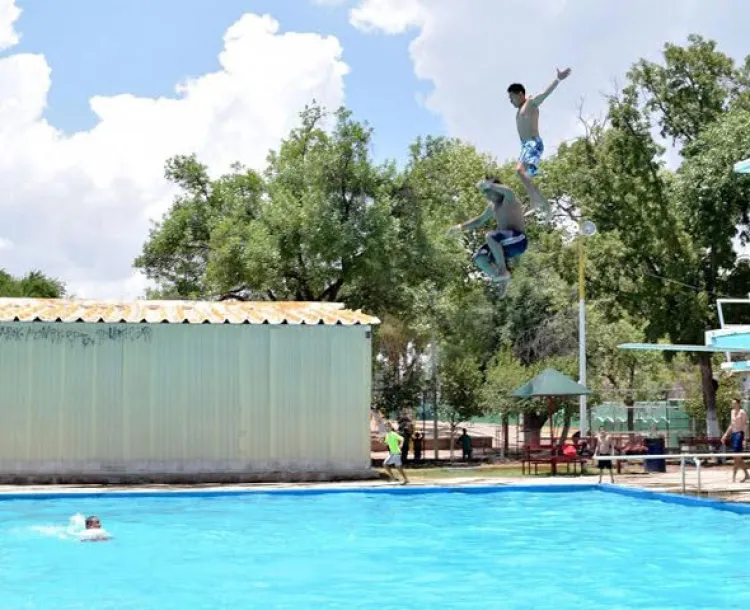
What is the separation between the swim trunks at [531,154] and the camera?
761 centimetres

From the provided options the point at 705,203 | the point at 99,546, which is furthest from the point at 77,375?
the point at 705,203

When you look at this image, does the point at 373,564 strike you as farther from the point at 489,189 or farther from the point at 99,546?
A: the point at 489,189

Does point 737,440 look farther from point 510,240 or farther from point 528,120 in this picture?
point 528,120

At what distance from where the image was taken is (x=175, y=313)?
22547 mm

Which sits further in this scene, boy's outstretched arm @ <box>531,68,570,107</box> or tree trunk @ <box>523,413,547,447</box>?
tree trunk @ <box>523,413,547,447</box>

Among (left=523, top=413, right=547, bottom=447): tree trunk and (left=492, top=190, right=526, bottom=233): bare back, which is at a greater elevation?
(left=492, top=190, right=526, bottom=233): bare back

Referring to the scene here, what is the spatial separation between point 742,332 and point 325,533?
27.4 ft

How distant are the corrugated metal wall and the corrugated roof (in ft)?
0.62

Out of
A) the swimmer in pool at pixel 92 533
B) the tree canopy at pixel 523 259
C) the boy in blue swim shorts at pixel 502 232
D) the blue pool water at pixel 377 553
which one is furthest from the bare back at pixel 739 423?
the boy in blue swim shorts at pixel 502 232

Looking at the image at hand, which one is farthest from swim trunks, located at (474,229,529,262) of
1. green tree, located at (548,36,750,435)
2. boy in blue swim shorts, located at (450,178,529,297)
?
green tree, located at (548,36,750,435)

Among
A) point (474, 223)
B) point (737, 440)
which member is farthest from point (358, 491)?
point (474, 223)

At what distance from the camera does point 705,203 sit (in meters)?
28.6

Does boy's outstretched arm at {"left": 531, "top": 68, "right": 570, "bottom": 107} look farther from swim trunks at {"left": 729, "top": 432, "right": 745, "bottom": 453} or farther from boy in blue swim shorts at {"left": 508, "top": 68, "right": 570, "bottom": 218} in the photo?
swim trunks at {"left": 729, "top": 432, "right": 745, "bottom": 453}

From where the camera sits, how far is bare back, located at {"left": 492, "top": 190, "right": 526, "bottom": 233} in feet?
26.7
